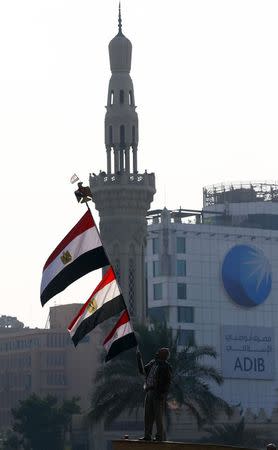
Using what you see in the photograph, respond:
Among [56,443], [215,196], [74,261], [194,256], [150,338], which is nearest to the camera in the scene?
[74,261]

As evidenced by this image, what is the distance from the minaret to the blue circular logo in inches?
2206

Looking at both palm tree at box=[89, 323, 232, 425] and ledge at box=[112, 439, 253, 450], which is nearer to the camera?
ledge at box=[112, 439, 253, 450]

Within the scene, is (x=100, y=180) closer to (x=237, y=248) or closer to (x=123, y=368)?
(x=123, y=368)

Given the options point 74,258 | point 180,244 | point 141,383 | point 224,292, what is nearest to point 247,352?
point 224,292

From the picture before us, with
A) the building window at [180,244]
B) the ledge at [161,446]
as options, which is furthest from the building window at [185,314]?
the ledge at [161,446]

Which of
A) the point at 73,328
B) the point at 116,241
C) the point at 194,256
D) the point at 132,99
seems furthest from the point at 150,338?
the point at 194,256

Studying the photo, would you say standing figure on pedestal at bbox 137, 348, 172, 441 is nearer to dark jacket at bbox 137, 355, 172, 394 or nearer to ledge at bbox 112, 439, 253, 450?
dark jacket at bbox 137, 355, 172, 394

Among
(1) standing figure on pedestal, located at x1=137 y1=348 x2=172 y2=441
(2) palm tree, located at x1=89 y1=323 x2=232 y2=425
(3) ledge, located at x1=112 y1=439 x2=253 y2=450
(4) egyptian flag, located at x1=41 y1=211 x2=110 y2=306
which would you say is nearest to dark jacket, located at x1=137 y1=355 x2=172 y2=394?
(1) standing figure on pedestal, located at x1=137 y1=348 x2=172 y2=441

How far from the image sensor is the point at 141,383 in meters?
81.5

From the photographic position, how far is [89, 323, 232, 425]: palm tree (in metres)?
81.9

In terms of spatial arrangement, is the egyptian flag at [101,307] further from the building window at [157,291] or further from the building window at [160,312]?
the building window at [157,291]

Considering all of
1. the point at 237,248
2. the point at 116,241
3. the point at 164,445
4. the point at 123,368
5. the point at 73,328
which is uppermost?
the point at 237,248

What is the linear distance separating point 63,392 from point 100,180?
7678 cm

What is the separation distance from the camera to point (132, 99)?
113250 millimetres
